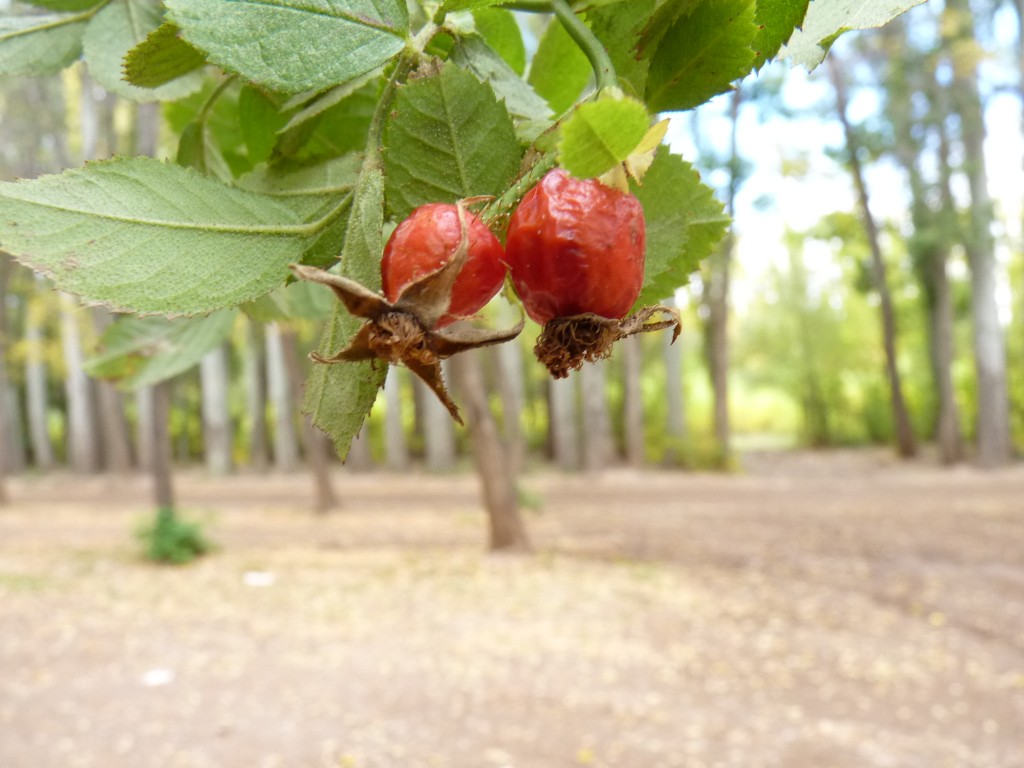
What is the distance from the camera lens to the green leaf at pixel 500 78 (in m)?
0.57

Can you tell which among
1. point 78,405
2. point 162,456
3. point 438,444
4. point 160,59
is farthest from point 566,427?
point 160,59

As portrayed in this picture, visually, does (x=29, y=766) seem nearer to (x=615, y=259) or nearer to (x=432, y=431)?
(x=615, y=259)

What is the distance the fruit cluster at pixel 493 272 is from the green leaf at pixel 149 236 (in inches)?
3.3

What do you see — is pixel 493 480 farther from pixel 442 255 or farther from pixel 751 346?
pixel 751 346

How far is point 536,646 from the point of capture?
760cm

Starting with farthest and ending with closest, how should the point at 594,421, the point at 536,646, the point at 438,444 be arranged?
the point at 438,444, the point at 594,421, the point at 536,646

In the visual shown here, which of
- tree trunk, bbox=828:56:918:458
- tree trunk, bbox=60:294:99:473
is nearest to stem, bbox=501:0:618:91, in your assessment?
tree trunk, bbox=828:56:918:458

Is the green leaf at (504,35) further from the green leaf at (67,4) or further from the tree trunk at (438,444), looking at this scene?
the tree trunk at (438,444)

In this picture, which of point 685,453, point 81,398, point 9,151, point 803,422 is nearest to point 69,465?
point 81,398

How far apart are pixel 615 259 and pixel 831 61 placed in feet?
58.2

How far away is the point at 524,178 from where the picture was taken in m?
0.49

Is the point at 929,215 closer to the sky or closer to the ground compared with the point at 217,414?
closer to the sky

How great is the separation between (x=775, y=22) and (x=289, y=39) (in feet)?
0.97

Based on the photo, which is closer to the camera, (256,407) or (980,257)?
(980,257)
